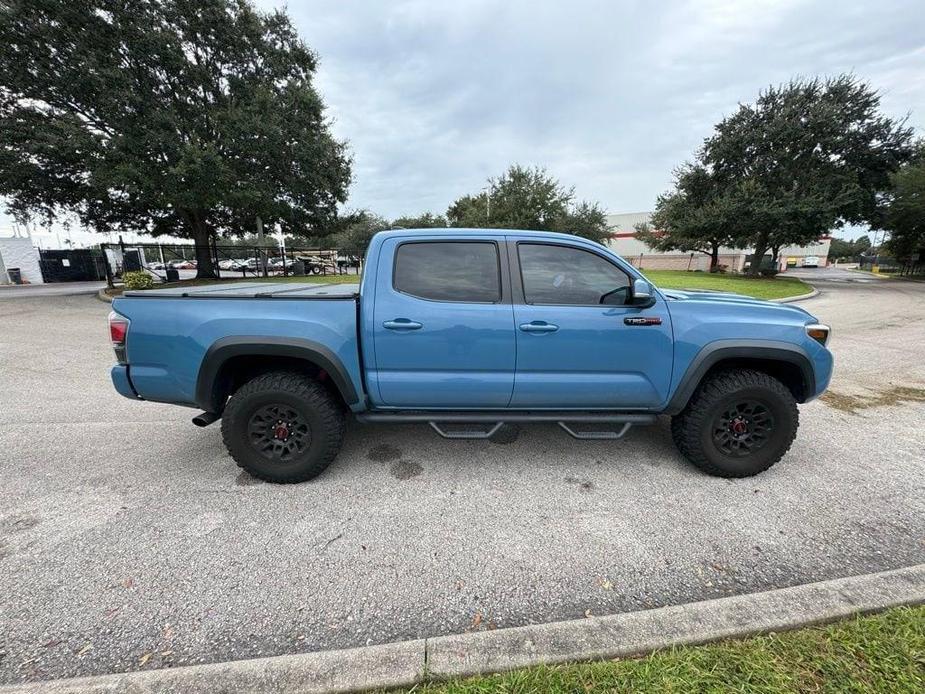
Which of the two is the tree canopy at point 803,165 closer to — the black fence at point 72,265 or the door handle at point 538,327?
the door handle at point 538,327

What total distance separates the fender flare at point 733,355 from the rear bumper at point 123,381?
3914mm

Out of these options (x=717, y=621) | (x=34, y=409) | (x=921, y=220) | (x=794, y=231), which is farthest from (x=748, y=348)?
(x=921, y=220)

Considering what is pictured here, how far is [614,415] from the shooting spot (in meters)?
3.05

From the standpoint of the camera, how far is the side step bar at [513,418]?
9.84ft

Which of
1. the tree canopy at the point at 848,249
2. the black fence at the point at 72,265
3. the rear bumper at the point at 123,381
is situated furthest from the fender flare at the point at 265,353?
the tree canopy at the point at 848,249

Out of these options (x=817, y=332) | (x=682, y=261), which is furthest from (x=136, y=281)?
(x=682, y=261)

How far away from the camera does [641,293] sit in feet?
9.01

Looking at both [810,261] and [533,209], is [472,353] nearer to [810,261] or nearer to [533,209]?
[533,209]

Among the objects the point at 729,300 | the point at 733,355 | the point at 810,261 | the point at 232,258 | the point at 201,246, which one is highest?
the point at 201,246

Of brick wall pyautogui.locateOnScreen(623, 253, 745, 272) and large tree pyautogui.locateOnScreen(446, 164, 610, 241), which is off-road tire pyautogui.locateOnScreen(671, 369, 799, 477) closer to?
large tree pyautogui.locateOnScreen(446, 164, 610, 241)

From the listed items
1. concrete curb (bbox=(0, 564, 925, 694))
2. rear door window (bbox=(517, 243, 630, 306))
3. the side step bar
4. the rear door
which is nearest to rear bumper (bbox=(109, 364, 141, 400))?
the side step bar

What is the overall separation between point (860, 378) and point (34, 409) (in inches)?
396

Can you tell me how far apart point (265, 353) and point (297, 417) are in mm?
515

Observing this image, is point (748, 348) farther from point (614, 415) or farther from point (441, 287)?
point (441, 287)
